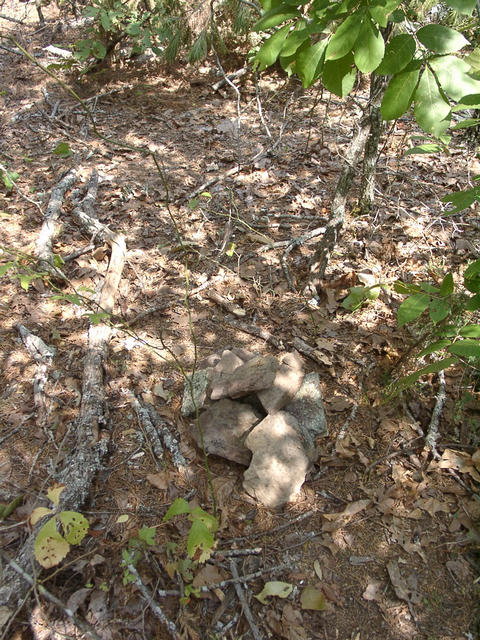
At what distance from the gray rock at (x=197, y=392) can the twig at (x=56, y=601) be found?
1.18 m

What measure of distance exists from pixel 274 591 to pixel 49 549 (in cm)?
108

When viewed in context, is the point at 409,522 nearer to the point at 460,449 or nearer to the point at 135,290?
the point at 460,449

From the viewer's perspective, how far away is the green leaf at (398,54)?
1103 millimetres

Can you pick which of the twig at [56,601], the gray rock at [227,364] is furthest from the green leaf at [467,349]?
the twig at [56,601]

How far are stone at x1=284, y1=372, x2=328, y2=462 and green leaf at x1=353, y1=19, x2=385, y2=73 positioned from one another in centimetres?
199

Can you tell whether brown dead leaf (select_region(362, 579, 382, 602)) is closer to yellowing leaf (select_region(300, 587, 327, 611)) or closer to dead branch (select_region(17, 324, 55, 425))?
yellowing leaf (select_region(300, 587, 327, 611))

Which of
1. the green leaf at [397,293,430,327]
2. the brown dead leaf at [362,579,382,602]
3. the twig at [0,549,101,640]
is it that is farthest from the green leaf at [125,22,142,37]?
the brown dead leaf at [362,579,382,602]

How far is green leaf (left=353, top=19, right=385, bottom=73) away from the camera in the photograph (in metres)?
1.08

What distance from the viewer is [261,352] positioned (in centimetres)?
319

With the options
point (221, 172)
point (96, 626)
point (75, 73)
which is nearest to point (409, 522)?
point (96, 626)

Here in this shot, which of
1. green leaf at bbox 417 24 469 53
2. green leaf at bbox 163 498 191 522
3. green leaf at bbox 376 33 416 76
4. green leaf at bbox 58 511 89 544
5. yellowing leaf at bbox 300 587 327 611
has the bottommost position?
yellowing leaf at bbox 300 587 327 611

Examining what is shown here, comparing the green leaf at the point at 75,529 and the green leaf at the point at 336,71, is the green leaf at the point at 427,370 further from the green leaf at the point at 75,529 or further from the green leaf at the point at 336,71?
the green leaf at the point at 75,529

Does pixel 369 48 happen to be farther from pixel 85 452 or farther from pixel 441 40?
pixel 85 452

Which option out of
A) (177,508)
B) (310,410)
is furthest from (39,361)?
(310,410)
